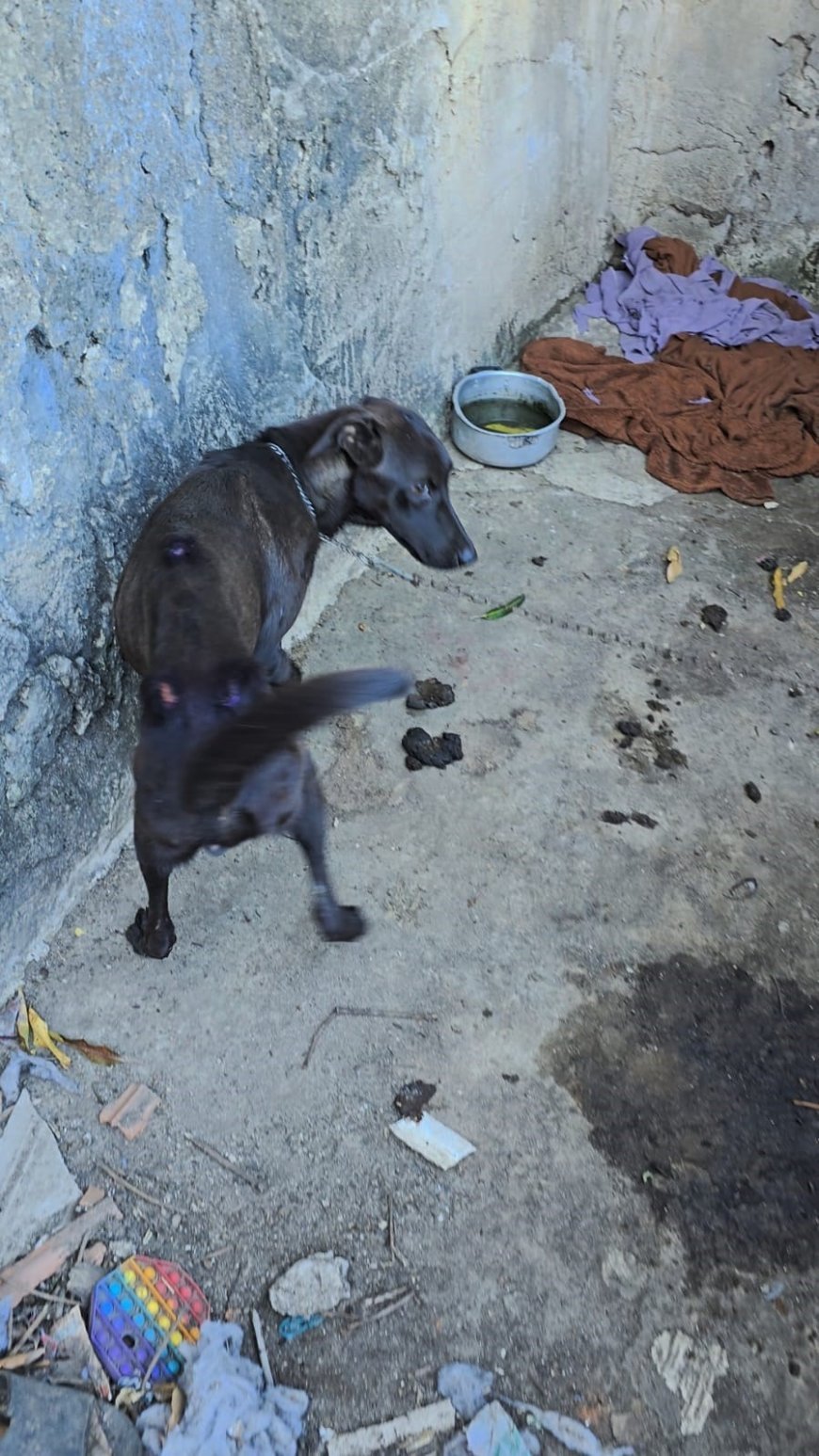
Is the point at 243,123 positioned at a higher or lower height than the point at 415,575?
higher

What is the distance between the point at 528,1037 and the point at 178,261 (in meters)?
2.27

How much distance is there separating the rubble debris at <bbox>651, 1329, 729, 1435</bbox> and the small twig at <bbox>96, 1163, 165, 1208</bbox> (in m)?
1.11

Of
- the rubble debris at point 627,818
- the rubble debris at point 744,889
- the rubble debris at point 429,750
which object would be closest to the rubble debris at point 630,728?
the rubble debris at point 627,818

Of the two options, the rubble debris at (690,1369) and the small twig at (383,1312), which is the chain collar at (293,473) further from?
the rubble debris at (690,1369)

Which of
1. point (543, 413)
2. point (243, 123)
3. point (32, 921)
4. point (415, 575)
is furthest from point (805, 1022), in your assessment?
point (543, 413)

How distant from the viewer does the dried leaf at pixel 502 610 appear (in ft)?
13.7

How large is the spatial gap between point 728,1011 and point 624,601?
194 cm

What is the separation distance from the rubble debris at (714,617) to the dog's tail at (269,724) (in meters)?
2.61

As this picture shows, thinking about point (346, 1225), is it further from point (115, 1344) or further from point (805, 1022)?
point (805, 1022)

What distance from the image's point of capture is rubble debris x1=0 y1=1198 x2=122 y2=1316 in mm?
2225

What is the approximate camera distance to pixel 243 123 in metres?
3.07

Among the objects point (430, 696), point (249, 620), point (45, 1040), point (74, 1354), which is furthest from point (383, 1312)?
point (430, 696)

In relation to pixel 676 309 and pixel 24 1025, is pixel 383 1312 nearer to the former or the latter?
pixel 24 1025

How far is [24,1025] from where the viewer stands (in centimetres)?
270
